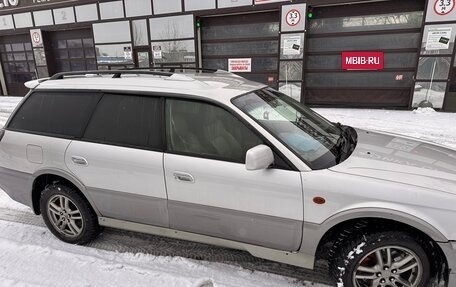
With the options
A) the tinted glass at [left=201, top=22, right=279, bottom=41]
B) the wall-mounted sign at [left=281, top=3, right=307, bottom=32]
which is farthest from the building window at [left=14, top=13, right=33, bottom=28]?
the wall-mounted sign at [left=281, top=3, right=307, bottom=32]

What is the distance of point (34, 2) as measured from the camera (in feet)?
45.2

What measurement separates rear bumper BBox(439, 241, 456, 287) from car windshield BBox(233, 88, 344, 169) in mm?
883

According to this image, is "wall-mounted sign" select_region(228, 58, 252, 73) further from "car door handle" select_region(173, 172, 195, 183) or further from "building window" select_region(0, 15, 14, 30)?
"building window" select_region(0, 15, 14, 30)

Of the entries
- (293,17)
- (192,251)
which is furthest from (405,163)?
(293,17)

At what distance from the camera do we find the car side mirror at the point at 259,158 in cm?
225

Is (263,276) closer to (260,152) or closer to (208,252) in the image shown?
(208,252)

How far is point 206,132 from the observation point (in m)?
2.70

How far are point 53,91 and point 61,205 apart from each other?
117 cm

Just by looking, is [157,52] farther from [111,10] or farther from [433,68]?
[433,68]

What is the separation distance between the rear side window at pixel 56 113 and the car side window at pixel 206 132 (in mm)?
892

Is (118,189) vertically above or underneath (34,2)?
underneath

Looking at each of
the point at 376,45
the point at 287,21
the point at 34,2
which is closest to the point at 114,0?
the point at 34,2

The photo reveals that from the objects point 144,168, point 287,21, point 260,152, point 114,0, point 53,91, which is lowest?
point 144,168

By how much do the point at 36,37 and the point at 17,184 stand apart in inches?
529
